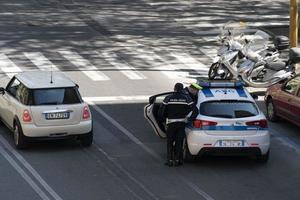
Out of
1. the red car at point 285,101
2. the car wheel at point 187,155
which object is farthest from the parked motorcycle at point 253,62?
the car wheel at point 187,155

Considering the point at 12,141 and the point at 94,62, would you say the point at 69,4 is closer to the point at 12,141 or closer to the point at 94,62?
the point at 94,62

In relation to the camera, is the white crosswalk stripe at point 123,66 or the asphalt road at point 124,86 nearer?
the asphalt road at point 124,86

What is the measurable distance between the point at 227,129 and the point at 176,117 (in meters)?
1.00

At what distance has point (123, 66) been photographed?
84.3ft

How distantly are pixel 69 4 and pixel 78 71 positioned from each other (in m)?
14.3

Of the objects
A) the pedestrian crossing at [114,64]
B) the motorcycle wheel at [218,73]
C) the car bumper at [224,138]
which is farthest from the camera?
the pedestrian crossing at [114,64]

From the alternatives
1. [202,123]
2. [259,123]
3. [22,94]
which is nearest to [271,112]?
[259,123]

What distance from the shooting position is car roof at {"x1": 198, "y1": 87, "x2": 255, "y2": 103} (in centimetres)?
1475

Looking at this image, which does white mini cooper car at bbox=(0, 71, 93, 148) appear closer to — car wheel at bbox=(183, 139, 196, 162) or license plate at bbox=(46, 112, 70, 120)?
license plate at bbox=(46, 112, 70, 120)

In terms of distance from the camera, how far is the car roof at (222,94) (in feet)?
48.4

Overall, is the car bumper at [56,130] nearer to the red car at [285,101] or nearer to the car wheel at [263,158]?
the car wheel at [263,158]

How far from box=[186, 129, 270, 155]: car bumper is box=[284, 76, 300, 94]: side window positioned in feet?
11.6

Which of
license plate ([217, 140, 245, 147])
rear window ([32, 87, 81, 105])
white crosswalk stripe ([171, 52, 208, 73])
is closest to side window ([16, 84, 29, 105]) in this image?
rear window ([32, 87, 81, 105])

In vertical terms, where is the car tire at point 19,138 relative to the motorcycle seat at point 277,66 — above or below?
above
